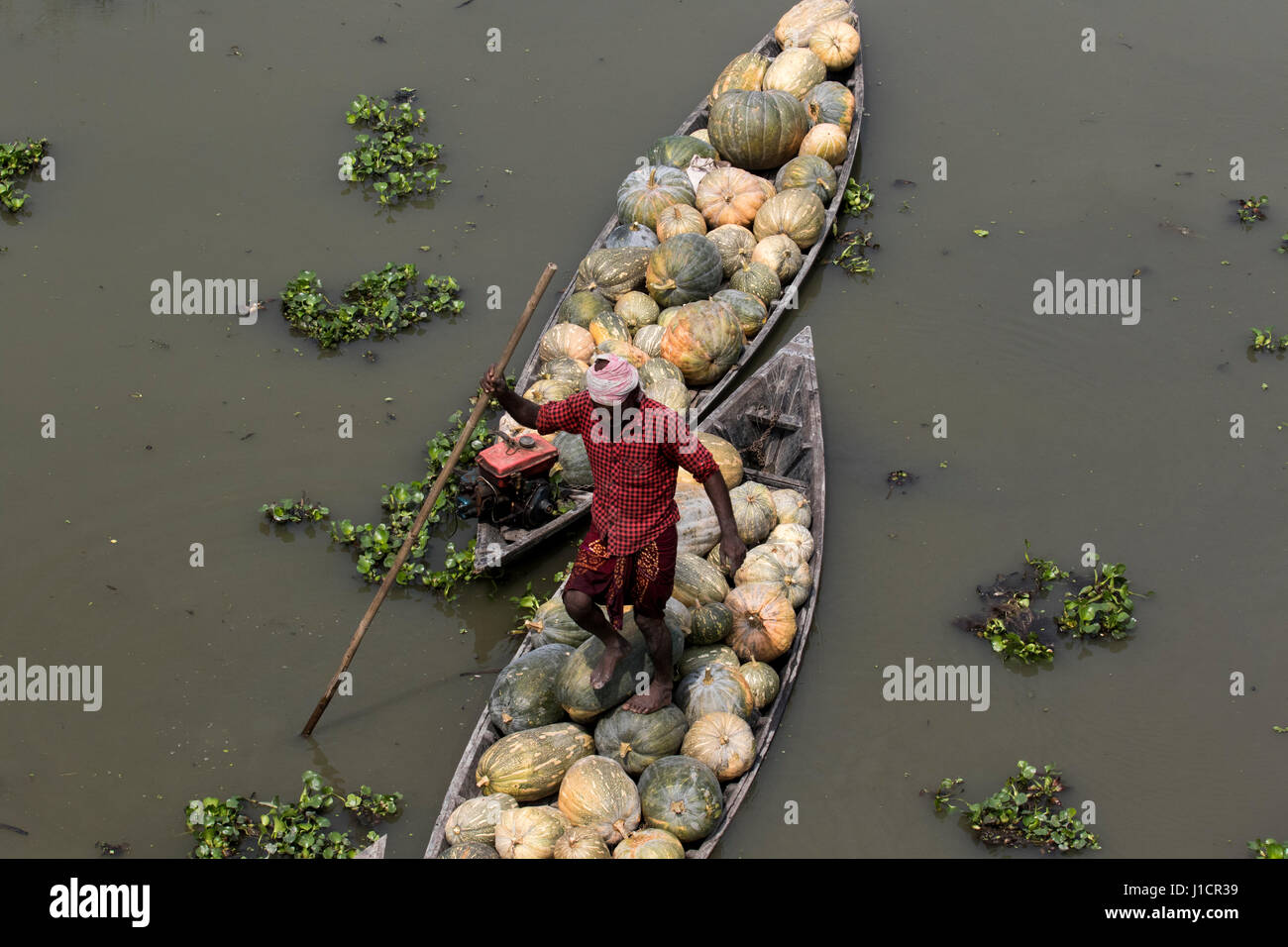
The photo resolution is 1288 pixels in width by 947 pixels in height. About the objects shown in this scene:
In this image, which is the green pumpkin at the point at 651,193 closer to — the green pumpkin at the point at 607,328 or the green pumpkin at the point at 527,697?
the green pumpkin at the point at 607,328

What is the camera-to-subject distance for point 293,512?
9773 mm

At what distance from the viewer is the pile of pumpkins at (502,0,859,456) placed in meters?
10.3

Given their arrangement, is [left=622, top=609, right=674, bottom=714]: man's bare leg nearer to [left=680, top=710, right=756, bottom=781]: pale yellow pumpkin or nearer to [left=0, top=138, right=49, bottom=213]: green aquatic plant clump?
[left=680, top=710, right=756, bottom=781]: pale yellow pumpkin

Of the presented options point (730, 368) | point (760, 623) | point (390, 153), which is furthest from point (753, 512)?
point (390, 153)

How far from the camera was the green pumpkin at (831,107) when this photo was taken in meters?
12.8

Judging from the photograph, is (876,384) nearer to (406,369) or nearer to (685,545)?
(685,545)

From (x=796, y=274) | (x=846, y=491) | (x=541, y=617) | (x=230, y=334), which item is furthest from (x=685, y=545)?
(x=230, y=334)

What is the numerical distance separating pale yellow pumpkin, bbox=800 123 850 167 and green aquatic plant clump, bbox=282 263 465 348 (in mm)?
3776

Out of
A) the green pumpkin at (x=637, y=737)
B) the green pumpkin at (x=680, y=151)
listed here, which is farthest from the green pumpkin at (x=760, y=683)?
the green pumpkin at (x=680, y=151)

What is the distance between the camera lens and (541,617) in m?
8.09

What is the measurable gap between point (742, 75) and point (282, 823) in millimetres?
9021

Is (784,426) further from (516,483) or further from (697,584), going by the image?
(516,483)

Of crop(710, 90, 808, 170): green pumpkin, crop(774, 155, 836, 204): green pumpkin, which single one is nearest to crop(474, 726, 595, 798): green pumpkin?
crop(774, 155, 836, 204): green pumpkin

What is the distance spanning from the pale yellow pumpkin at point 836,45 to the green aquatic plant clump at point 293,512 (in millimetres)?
7378
